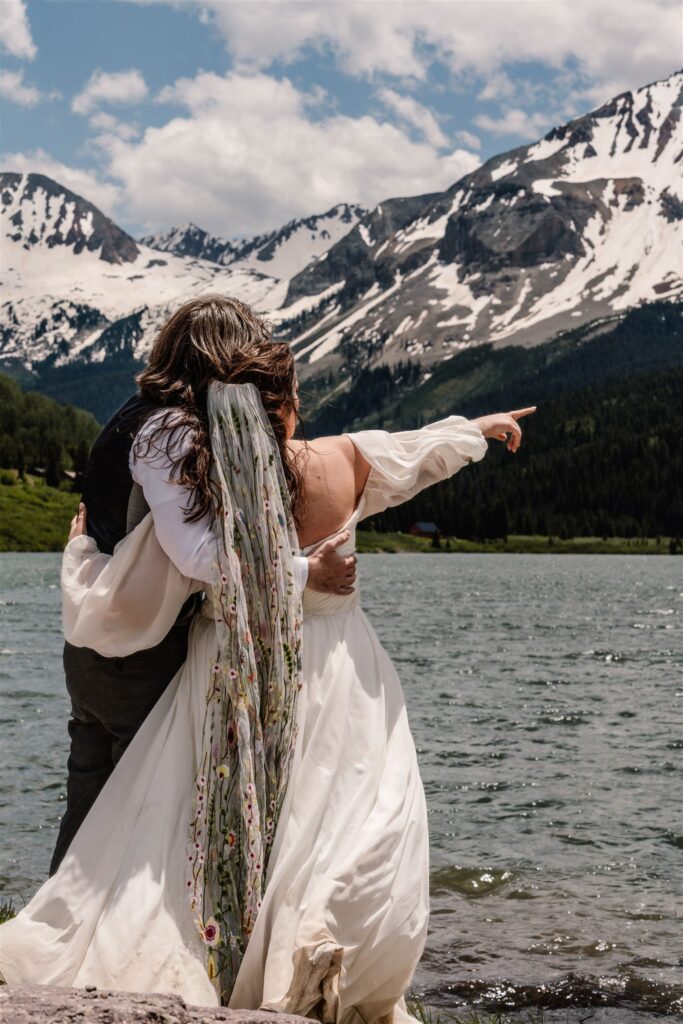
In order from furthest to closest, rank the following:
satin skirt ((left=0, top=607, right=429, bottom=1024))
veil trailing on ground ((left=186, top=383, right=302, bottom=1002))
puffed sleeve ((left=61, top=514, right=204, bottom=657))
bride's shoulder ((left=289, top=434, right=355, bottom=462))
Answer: bride's shoulder ((left=289, top=434, right=355, bottom=462))
puffed sleeve ((left=61, top=514, right=204, bottom=657))
veil trailing on ground ((left=186, top=383, right=302, bottom=1002))
satin skirt ((left=0, top=607, right=429, bottom=1024))

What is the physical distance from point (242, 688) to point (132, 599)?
71 cm

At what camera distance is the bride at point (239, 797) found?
18.4 ft

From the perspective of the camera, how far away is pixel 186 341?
5.90 metres

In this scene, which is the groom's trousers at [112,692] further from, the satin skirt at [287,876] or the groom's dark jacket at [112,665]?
the satin skirt at [287,876]

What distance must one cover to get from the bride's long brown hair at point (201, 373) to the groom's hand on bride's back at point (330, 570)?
0.53 meters

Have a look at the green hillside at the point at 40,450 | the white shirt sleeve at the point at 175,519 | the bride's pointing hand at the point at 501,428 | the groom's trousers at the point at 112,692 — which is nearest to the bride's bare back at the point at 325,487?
the white shirt sleeve at the point at 175,519

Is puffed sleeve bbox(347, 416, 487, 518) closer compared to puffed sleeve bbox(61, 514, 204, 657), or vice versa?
puffed sleeve bbox(61, 514, 204, 657)

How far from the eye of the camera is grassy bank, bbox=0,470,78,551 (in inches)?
5615

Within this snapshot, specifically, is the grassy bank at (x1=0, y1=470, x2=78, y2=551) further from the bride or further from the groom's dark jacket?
the bride

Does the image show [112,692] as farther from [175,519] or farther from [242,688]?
[175,519]

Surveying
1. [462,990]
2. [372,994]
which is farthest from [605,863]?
[372,994]

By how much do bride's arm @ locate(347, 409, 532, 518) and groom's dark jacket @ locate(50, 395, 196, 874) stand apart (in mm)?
1238

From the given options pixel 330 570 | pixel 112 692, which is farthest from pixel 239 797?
pixel 330 570

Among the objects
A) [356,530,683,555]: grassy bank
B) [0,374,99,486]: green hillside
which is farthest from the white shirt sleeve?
[356,530,683,555]: grassy bank
